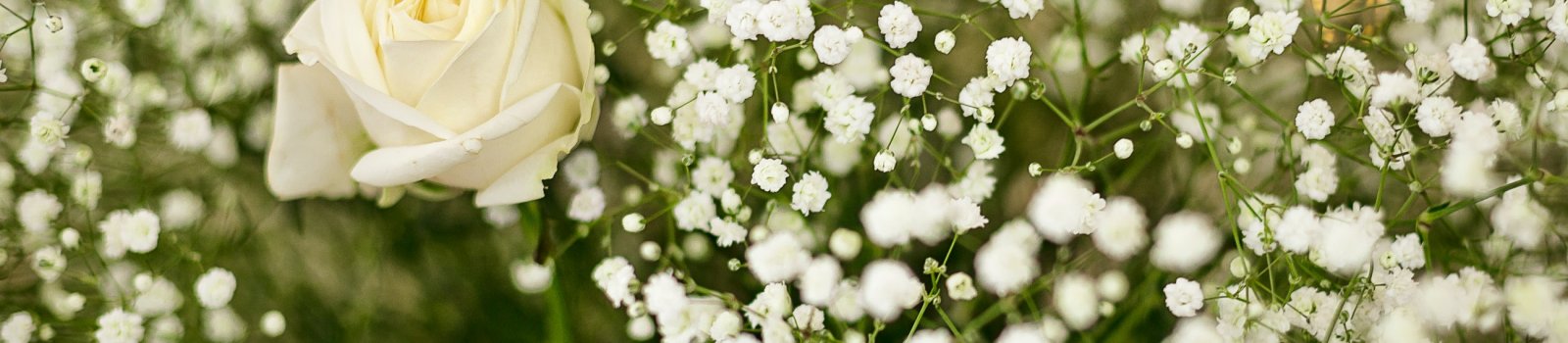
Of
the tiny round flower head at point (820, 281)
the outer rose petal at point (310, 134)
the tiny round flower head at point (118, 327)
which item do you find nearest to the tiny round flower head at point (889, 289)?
the tiny round flower head at point (820, 281)

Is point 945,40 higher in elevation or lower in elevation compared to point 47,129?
higher

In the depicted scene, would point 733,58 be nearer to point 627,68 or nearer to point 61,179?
point 627,68

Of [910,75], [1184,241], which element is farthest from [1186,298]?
[910,75]

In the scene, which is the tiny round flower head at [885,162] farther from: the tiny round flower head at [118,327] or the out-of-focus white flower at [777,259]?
the tiny round flower head at [118,327]

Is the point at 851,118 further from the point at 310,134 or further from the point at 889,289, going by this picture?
the point at 310,134

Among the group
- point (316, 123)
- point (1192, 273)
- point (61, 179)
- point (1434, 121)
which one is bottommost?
point (61, 179)

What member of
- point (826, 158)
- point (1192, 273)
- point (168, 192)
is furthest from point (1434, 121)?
point (168, 192)
